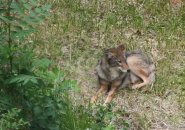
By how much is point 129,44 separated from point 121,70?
0.90m

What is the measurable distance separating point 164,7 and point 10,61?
4.58 metres

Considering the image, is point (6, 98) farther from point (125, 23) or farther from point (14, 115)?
point (125, 23)

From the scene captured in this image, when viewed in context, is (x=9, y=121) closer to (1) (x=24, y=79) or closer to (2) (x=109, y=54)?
(1) (x=24, y=79)

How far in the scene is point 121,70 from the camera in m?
7.85

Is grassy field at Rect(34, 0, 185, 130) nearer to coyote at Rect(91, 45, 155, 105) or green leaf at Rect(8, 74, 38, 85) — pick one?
coyote at Rect(91, 45, 155, 105)

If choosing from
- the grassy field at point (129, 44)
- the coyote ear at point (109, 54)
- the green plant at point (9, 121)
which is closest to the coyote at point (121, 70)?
the coyote ear at point (109, 54)

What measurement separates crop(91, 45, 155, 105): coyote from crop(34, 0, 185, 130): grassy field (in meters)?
0.11

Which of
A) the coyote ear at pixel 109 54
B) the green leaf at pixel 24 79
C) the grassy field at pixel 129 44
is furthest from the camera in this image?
the coyote ear at pixel 109 54

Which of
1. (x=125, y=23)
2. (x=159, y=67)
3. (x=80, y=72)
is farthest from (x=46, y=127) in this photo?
(x=125, y=23)

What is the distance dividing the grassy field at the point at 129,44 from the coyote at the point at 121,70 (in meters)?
0.11

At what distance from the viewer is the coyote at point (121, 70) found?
7793mm

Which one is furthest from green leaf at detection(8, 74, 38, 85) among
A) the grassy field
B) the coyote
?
the coyote

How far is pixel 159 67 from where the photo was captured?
27.1 ft

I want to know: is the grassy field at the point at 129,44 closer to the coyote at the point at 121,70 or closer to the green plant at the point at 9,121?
the coyote at the point at 121,70
